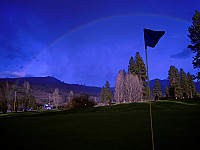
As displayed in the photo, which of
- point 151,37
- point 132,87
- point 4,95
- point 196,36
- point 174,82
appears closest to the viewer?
point 151,37

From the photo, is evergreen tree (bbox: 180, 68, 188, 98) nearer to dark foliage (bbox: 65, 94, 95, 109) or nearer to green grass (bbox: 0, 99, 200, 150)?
dark foliage (bbox: 65, 94, 95, 109)

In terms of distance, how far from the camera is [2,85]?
1843 inches

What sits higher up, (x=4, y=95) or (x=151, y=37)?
(x=151, y=37)

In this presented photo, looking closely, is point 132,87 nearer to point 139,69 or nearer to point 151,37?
point 139,69

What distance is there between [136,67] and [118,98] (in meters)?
16.3

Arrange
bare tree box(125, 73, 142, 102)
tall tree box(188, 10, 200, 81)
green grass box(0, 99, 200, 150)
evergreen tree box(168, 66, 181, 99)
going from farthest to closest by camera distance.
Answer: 1. evergreen tree box(168, 66, 181, 99)
2. bare tree box(125, 73, 142, 102)
3. tall tree box(188, 10, 200, 81)
4. green grass box(0, 99, 200, 150)

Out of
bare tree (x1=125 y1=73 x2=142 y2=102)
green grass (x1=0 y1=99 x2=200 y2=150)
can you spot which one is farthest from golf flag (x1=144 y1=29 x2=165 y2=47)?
bare tree (x1=125 y1=73 x2=142 y2=102)

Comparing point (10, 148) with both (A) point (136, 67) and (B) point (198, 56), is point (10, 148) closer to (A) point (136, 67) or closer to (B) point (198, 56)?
(B) point (198, 56)

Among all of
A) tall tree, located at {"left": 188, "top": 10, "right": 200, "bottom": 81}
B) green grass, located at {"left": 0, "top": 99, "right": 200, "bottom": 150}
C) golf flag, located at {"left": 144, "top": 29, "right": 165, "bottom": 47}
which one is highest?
tall tree, located at {"left": 188, "top": 10, "right": 200, "bottom": 81}

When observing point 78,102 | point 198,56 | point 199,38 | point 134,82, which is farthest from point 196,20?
point 78,102

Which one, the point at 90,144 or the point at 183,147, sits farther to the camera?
the point at 90,144

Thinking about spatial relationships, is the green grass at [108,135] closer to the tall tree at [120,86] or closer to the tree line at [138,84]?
the tree line at [138,84]

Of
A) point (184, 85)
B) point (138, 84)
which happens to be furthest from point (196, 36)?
point (184, 85)

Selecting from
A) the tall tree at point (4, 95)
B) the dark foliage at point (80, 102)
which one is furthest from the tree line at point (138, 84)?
the tall tree at point (4, 95)
